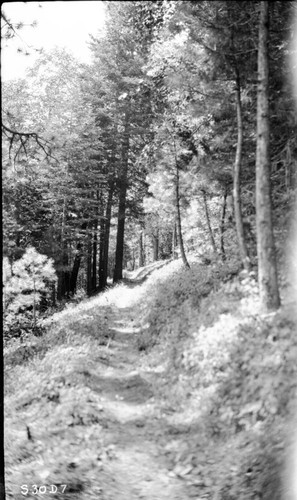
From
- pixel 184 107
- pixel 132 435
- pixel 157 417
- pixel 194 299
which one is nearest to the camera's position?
pixel 132 435

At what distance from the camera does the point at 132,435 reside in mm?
6324

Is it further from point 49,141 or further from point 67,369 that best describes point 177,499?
point 49,141

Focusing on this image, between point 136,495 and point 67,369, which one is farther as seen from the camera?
point 67,369

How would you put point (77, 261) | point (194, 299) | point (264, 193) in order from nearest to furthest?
1. point (264, 193)
2. point (194, 299)
3. point (77, 261)

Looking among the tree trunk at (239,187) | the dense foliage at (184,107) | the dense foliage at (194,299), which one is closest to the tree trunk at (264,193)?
the dense foliage at (194,299)

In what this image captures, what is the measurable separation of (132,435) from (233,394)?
1.85 metres

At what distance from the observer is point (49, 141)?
5.80 meters

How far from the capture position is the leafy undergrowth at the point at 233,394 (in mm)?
4809

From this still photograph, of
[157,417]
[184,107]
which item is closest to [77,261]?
[184,107]

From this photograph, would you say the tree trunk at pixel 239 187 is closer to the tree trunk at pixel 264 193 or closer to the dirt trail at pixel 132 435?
the tree trunk at pixel 264 193

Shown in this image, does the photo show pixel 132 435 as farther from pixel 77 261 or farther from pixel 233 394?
pixel 77 261

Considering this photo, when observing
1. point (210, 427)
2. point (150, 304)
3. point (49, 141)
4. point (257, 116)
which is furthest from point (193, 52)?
point (150, 304)

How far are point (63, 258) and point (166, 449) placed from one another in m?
4.36

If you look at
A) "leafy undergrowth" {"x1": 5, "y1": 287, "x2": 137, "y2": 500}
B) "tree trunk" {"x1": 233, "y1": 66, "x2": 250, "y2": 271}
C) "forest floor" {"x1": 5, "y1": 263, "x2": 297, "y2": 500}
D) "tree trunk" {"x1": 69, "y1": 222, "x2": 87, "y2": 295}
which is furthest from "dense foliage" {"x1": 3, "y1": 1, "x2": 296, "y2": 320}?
"leafy undergrowth" {"x1": 5, "y1": 287, "x2": 137, "y2": 500}
